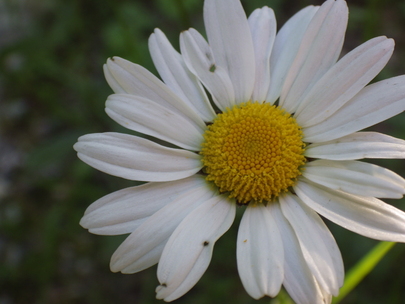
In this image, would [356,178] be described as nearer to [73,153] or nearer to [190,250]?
[190,250]

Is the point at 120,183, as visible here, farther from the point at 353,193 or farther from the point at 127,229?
the point at 353,193

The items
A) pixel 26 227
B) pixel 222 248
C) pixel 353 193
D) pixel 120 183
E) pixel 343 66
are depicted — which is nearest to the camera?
pixel 353 193

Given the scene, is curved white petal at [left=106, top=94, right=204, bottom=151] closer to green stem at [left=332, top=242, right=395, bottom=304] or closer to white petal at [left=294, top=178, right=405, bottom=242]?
white petal at [left=294, top=178, right=405, bottom=242]

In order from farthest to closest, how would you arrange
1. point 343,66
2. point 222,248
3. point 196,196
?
1. point 222,248
2. point 196,196
3. point 343,66

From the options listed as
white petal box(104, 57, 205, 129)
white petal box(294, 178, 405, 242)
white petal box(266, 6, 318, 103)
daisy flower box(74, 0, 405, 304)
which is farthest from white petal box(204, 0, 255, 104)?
white petal box(294, 178, 405, 242)

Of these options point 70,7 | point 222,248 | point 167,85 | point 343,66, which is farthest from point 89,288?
point 343,66

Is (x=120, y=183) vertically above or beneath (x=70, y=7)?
beneath
